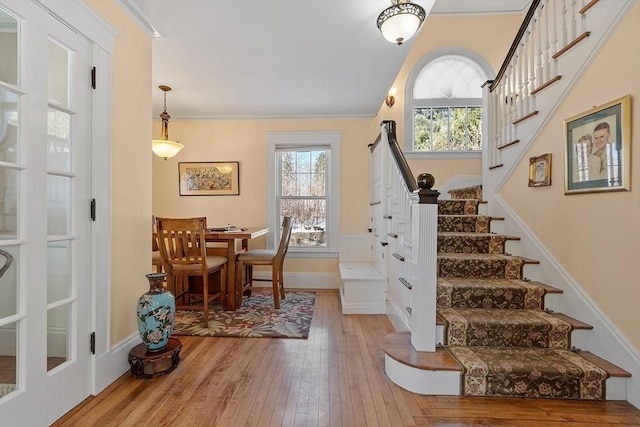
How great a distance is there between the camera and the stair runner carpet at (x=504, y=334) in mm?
1827

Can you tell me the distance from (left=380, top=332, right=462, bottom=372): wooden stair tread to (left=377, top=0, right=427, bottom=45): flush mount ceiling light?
206 cm

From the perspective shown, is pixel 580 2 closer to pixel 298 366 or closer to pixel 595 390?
pixel 595 390

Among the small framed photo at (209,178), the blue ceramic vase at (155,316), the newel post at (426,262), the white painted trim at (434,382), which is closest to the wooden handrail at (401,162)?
the newel post at (426,262)

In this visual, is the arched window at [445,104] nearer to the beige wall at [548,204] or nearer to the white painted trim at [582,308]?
the beige wall at [548,204]

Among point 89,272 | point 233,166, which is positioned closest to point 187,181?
point 233,166

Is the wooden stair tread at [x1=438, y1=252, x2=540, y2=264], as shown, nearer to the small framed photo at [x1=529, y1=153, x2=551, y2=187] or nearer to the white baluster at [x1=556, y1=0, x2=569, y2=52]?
the small framed photo at [x1=529, y1=153, x2=551, y2=187]

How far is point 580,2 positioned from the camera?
7.30ft

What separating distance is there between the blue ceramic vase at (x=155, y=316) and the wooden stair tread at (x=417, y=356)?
146 centimetres

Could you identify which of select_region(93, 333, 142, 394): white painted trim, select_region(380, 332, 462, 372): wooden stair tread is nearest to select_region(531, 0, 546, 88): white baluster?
select_region(380, 332, 462, 372): wooden stair tread

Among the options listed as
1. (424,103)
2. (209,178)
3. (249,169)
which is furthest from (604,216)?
(209,178)

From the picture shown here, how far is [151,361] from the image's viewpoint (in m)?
2.04

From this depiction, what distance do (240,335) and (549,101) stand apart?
3188mm

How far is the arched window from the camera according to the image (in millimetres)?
4570

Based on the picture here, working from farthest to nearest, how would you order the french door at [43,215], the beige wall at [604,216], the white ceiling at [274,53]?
1. the white ceiling at [274,53]
2. the beige wall at [604,216]
3. the french door at [43,215]
